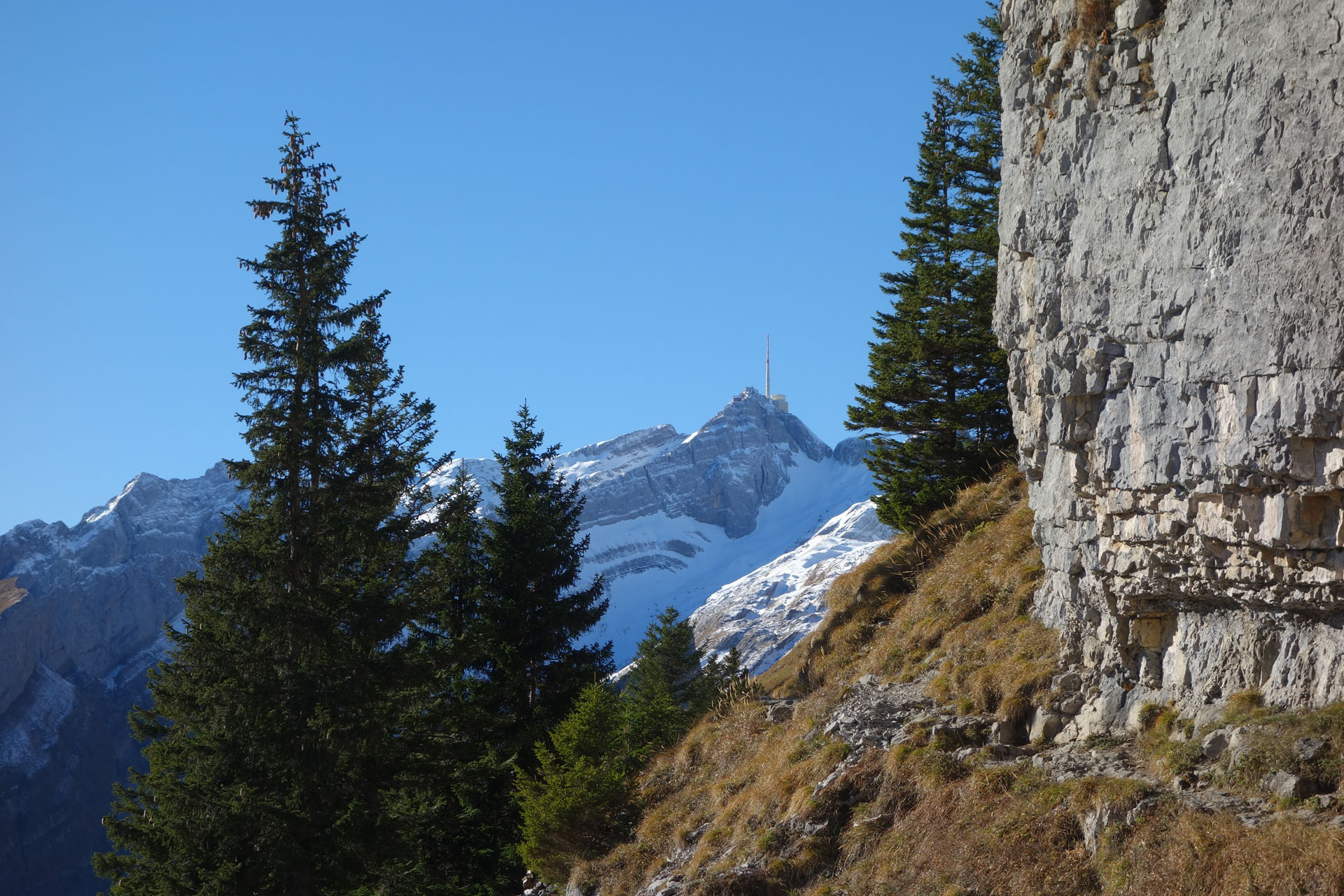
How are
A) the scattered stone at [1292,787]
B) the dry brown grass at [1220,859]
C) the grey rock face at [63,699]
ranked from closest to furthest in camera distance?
the dry brown grass at [1220,859]
the scattered stone at [1292,787]
the grey rock face at [63,699]

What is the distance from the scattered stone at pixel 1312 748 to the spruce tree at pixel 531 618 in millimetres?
16494

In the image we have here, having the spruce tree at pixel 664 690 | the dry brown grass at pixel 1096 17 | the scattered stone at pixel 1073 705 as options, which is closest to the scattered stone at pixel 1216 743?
the scattered stone at pixel 1073 705

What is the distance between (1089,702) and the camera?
446 inches

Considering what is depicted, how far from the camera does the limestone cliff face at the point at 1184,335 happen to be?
8617 millimetres

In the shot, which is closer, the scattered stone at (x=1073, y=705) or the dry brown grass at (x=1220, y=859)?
the dry brown grass at (x=1220, y=859)

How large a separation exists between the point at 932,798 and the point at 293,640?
32.9 ft

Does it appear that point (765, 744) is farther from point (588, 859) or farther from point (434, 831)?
point (434, 831)

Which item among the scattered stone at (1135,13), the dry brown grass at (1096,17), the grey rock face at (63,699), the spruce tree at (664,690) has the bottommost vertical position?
the grey rock face at (63,699)

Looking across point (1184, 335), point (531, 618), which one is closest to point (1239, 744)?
point (1184, 335)

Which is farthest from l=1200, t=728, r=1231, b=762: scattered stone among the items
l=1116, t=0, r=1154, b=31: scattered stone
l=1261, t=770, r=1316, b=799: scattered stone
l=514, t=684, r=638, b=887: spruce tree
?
l=514, t=684, r=638, b=887: spruce tree

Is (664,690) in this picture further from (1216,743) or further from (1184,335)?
(1184,335)

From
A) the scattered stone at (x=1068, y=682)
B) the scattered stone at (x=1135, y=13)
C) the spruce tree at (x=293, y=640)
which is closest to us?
the scattered stone at (x=1135, y=13)

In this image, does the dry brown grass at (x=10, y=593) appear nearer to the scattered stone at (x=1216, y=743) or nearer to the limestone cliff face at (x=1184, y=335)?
the limestone cliff face at (x=1184, y=335)

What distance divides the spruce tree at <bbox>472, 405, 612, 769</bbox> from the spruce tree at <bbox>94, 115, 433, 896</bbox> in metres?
5.69
